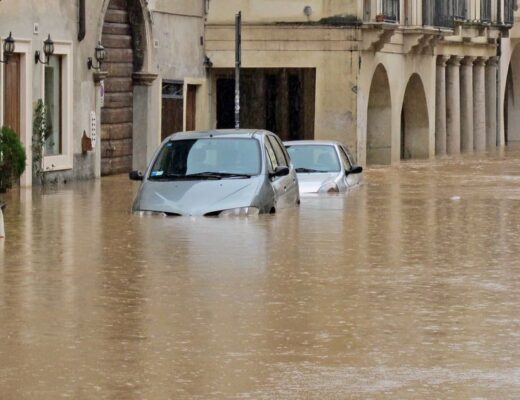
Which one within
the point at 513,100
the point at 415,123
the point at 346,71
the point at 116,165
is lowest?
the point at 116,165

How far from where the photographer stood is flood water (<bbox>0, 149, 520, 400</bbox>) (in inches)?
405

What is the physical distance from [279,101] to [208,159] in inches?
931

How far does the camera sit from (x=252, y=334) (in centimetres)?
1217

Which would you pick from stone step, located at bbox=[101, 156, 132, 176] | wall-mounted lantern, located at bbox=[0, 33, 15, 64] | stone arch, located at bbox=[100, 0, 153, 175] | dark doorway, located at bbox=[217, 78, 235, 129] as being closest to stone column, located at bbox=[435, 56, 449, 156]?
dark doorway, located at bbox=[217, 78, 235, 129]

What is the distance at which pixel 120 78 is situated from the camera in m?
38.0

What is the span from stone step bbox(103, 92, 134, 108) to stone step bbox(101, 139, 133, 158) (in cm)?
74

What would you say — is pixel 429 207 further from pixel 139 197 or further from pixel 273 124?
pixel 273 124

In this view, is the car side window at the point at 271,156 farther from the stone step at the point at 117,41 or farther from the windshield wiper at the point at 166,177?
the stone step at the point at 117,41

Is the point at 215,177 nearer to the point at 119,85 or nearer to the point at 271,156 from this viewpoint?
the point at 271,156

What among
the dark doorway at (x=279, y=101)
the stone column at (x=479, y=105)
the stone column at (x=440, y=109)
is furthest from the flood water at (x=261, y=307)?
the stone column at (x=479, y=105)

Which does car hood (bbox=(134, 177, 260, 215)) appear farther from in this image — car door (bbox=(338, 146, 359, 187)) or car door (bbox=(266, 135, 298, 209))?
car door (bbox=(338, 146, 359, 187))

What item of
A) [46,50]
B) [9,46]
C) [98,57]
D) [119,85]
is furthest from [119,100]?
[9,46]

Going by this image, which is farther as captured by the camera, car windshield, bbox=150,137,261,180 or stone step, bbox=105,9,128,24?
stone step, bbox=105,9,128,24

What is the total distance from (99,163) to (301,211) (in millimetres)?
12557
